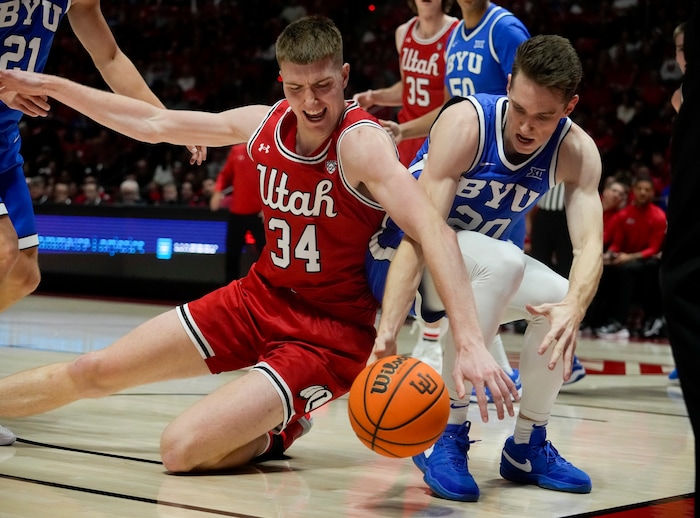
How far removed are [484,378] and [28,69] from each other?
2652 mm

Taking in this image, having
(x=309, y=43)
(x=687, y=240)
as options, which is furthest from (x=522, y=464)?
(x=687, y=240)

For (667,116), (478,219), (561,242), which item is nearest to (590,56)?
(667,116)

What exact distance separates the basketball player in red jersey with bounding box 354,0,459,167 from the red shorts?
3294 millimetres

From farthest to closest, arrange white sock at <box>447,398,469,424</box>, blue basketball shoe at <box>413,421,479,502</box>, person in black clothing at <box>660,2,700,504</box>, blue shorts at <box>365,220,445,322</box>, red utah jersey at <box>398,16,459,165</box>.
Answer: red utah jersey at <box>398,16,459,165</box> < blue shorts at <box>365,220,445,322</box> < white sock at <box>447,398,469,424</box> < blue basketball shoe at <box>413,421,479,502</box> < person in black clothing at <box>660,2,700,504</box>

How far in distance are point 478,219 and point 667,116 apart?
1122 centimetres

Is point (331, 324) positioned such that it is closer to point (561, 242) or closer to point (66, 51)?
point (561, 242)

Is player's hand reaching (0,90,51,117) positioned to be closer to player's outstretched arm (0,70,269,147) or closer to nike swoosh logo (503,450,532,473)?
player's outstretched arm (0,70,269,147)

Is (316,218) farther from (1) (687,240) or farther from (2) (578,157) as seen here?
(1) (687,240)

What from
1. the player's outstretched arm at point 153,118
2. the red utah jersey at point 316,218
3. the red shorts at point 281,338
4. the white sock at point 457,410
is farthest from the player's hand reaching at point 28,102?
the white sock at point 457,410

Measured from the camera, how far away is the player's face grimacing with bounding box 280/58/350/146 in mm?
3602

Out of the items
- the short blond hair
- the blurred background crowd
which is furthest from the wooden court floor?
the blurred background crowd

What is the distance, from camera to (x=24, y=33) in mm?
4438

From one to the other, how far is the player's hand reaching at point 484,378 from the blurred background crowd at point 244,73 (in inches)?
346

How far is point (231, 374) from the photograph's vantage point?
658 centimetres
